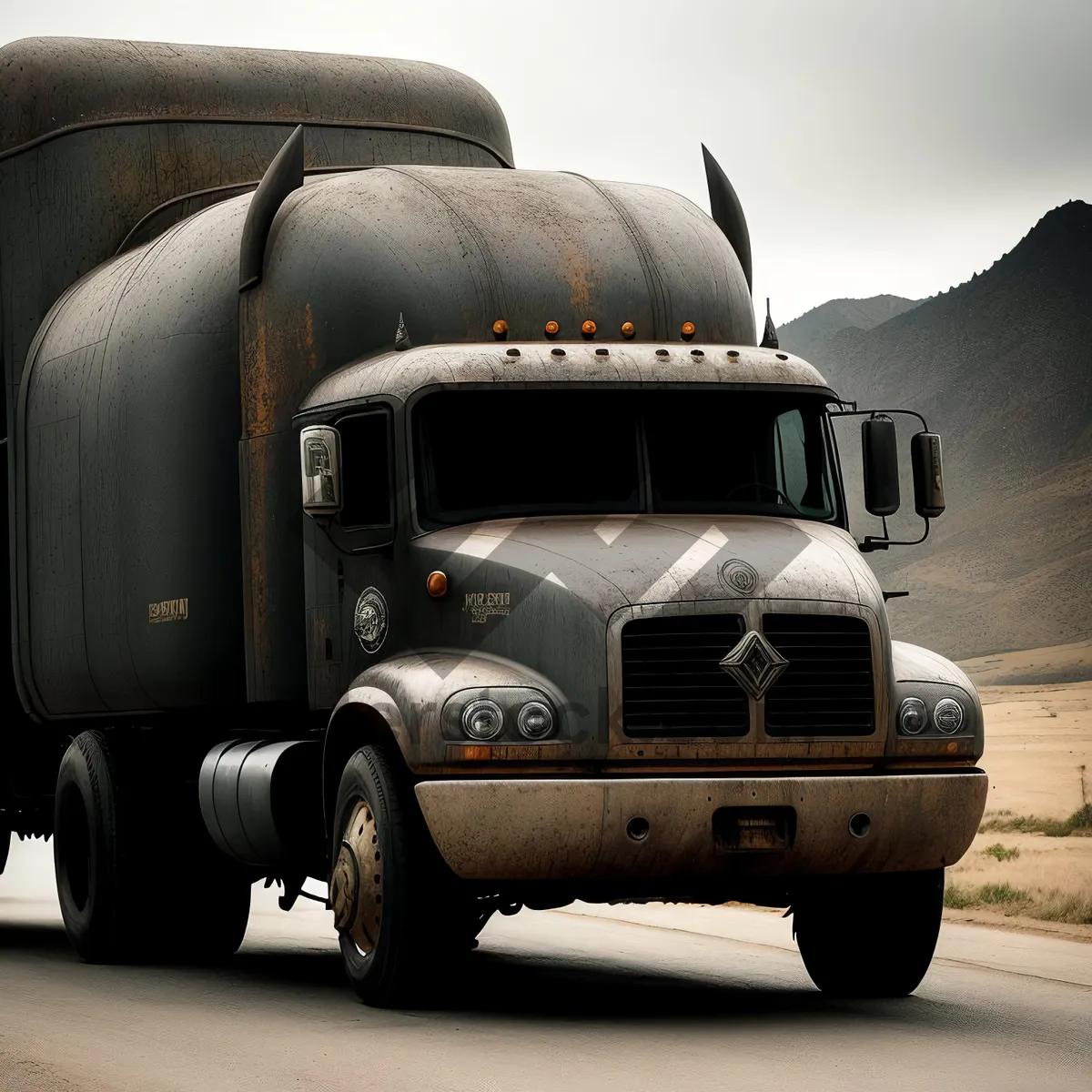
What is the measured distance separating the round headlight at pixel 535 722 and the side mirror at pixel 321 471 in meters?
1.68

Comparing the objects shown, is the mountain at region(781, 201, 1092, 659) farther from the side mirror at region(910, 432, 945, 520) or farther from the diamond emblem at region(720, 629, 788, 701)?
the diamond emblem at region(720, 629, 788, 701)

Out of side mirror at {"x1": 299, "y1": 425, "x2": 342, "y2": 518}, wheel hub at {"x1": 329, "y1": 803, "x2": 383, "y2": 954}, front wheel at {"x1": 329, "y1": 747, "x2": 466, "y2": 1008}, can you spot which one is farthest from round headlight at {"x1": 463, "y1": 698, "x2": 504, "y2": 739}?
side mirror at {"x1": 299, "y1": 425, "x2": 342, "y2": 518}

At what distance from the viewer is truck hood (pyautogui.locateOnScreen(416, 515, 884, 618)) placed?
10.6 metres

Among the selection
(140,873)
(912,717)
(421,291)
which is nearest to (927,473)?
(912,717)

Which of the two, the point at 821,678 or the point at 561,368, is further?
the point at 561,368

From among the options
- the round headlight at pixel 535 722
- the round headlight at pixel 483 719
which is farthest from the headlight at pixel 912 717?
the round headlight at pixel 483 719

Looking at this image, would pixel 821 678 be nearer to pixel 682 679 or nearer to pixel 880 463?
pixel 682 679

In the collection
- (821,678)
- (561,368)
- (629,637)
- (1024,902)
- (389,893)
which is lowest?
(1024,902)

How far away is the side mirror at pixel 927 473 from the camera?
12.3 meters

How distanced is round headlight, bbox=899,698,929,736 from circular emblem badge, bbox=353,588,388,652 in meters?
2.65

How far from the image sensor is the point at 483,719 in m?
10.4

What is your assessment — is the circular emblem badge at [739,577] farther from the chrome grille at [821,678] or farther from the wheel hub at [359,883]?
the wheel hub at [359,883]

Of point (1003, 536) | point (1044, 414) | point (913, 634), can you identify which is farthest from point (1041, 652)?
point (1044, 414)

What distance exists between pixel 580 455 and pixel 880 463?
5.96 ft
